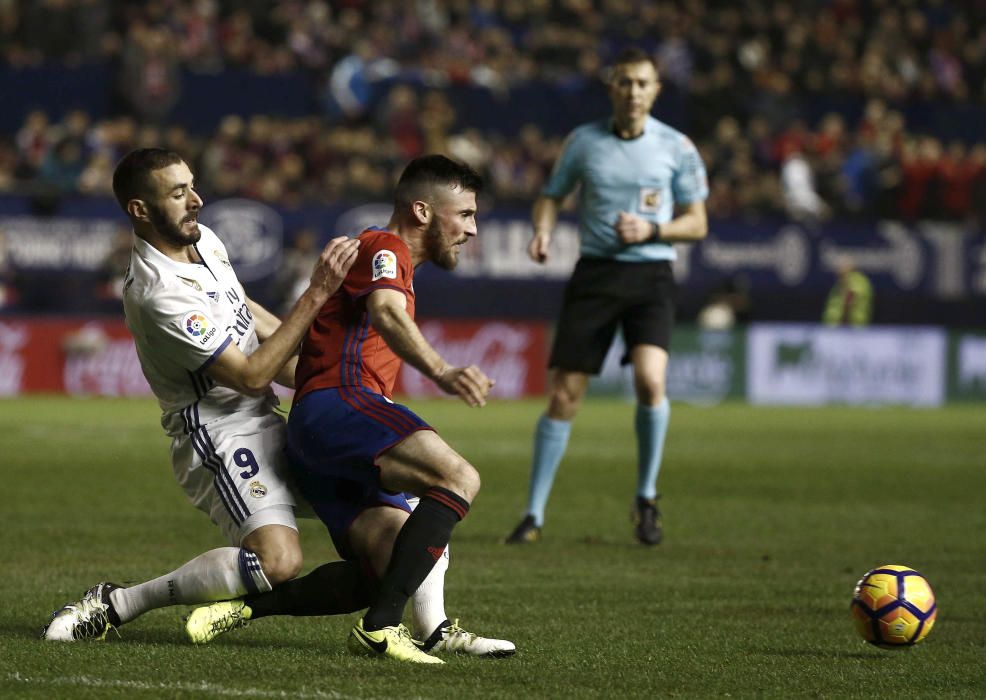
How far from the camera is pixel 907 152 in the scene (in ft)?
84.8

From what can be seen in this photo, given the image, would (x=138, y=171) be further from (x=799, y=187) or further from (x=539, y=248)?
(x=799, y=187)

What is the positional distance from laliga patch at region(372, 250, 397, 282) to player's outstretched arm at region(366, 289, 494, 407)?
0.20ft

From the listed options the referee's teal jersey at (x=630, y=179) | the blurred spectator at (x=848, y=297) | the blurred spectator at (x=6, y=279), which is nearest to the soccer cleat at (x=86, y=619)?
the referee's teal jersey at (x=630, y=179)

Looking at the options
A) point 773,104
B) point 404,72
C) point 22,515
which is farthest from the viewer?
point 773,104

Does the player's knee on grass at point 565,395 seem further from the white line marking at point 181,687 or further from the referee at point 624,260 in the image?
the white line marking at point 181,687

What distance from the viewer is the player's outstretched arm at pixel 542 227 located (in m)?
9.59

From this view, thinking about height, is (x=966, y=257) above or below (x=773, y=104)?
below

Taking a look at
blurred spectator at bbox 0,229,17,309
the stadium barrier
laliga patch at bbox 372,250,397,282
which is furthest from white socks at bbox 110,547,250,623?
blurred spectator at bbox 0,229,17,309

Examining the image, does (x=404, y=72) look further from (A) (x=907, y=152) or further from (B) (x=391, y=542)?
(B) (x=391, y=542)

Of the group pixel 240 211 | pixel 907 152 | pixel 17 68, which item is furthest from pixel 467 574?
pixel 907 152

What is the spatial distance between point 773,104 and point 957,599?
2058cm

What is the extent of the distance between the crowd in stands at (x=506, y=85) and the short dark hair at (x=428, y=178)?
16549 mm

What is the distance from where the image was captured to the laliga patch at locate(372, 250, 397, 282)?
5.64m

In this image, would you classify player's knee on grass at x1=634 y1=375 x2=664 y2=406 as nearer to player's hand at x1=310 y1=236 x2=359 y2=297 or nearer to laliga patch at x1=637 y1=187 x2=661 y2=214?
laliga patch at x1=637 y1=187 x2=661 y2=214
